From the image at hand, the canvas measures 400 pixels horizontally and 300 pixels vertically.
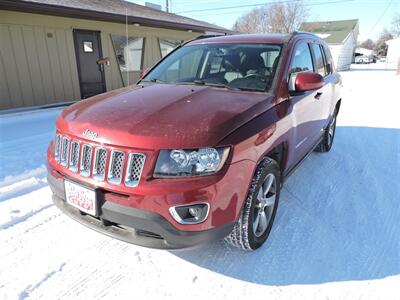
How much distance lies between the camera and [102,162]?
216 cm

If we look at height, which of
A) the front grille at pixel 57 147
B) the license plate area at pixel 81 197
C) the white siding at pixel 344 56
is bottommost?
the white siding at pixel 344 56

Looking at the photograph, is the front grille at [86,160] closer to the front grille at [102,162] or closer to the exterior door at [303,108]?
the front grille at [102,162]

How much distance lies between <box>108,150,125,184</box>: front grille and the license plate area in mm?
172

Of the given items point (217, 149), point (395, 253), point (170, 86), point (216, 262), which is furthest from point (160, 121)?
point (395, 253)

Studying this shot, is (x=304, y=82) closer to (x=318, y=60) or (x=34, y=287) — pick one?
(x=318, y=60)

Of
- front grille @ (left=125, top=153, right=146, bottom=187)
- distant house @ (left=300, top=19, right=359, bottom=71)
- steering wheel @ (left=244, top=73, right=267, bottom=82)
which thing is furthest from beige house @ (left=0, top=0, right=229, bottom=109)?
distant house @ (left=300, top=19, right=359, bottom=71)

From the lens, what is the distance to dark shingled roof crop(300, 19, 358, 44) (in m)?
37.9

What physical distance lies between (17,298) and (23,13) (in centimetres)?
842

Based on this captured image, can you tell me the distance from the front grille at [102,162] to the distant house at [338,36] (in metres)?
36.2

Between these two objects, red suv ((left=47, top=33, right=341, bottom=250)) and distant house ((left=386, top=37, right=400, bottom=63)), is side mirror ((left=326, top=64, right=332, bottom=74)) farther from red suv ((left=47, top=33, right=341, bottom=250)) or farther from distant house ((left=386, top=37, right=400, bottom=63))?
distant house ((left=386, top=37, right=400, bottom=63))

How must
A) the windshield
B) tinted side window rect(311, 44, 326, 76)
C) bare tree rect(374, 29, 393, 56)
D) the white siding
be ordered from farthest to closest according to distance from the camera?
1. bare tree rect(374, 29, 393, 56)
2. the white siding
3. tinted side window rect(311, 44, 326, 76)
4. the windshield

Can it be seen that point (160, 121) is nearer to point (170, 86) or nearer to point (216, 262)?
point (170, 86)

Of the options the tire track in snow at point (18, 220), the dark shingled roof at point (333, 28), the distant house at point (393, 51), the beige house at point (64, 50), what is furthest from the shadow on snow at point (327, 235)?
the distant house at point (393, 51)

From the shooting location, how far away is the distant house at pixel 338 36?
35.9 metres
